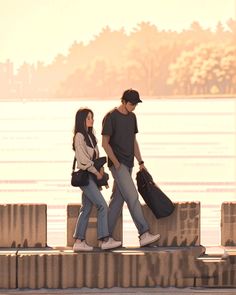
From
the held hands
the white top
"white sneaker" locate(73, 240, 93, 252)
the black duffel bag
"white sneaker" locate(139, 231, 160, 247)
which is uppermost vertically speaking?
the white top

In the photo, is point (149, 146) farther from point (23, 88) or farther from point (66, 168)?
point (23, 88)

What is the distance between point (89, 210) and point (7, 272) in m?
0.86

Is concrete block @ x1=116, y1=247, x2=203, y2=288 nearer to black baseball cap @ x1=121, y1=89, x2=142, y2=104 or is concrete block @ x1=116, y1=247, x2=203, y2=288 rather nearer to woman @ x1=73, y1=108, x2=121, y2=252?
woman @ x1=73, y1=108, x2=121, y2=252

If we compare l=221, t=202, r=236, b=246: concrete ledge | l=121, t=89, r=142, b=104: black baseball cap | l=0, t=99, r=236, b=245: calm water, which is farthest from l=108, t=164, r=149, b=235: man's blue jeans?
l=0, t=99, r=236, b=245: calm water

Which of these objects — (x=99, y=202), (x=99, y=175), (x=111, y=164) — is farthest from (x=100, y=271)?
(x=111, y=164)

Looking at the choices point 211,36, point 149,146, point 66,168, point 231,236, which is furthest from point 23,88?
point 231,236

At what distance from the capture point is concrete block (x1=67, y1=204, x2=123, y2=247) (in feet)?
33.2

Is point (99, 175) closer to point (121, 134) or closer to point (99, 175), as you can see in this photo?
point (99, 175)

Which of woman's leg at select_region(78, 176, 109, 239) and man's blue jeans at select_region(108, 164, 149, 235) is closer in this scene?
woman's leg at select_region(78, 176, 109, 239)

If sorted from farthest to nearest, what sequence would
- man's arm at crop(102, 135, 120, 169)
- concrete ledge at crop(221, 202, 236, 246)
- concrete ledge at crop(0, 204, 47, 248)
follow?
concrete ledge at crop(221, 202, 236, 246) < concrete ledge at crop(0, 204, 47, 248) < man's arm at crop(102, 135, 120, 169)

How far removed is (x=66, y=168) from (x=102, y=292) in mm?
17694

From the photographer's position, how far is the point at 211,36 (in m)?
186

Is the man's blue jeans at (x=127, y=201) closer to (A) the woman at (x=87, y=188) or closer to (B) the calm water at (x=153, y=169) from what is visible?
(A) the woman at (x=87, y=188)

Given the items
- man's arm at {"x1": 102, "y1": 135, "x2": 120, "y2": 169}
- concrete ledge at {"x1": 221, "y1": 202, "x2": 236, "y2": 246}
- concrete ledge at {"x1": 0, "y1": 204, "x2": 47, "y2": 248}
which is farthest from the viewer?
Result: concrete ledge at {"x1": 221, "y1": 202, "x2": 236, "y2": 246}
